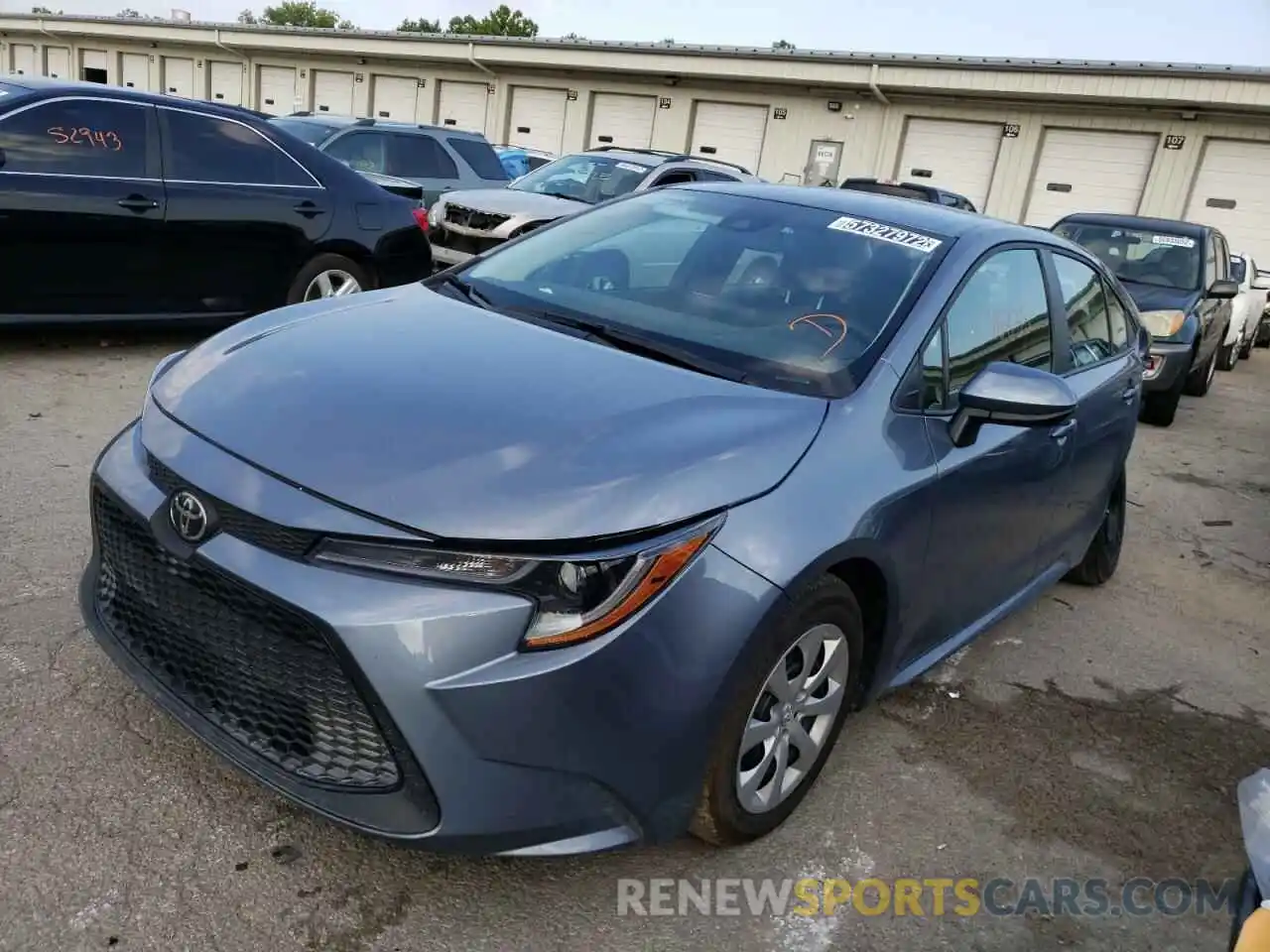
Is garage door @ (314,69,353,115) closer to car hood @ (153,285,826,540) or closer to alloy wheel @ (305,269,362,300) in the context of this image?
alloy wheel @ (305,269,362,300)

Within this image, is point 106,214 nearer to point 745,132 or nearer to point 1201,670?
point 1201,670

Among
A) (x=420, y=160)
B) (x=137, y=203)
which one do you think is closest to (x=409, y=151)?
(x=420, y=160)

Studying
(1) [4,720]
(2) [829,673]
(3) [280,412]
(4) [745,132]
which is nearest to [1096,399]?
(2) [829,673]

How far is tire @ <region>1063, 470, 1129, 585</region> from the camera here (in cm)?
461

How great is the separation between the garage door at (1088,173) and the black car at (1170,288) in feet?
37.4

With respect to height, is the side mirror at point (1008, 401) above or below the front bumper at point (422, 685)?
above

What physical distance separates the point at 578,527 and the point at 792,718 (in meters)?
0.88

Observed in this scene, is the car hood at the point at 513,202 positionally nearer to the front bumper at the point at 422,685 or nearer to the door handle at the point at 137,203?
the door handle at the point at 137,203

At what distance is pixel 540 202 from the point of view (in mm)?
9633

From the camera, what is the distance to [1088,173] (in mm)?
21188

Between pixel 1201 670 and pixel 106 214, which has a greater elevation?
pixel 106 214

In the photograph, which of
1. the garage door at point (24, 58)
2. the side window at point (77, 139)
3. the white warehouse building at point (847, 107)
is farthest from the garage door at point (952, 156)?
the garage door at point (24, 58)

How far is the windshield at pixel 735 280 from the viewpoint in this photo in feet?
9.26

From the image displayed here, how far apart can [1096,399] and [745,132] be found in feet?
74.7
